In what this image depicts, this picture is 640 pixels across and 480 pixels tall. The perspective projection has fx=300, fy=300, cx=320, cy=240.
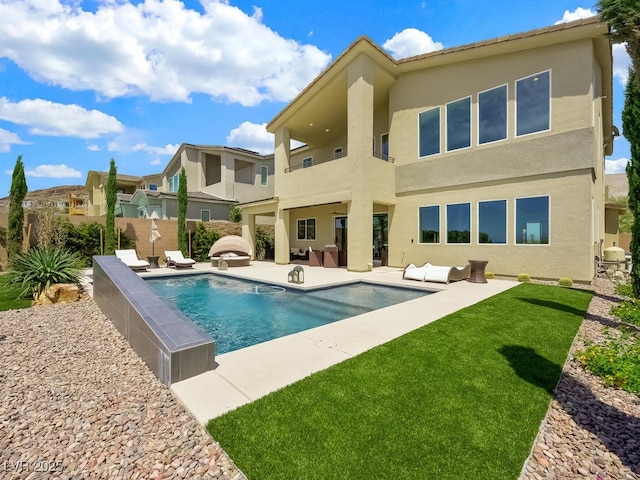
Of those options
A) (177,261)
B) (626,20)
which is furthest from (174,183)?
(626,20)

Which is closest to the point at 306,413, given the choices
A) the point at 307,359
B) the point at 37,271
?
the point at 307,359

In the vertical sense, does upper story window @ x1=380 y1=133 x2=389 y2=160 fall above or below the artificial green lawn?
above

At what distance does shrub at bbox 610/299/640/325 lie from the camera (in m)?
6.63

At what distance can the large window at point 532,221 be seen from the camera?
11.7 meters

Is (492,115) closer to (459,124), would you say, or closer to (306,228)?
(459,124)

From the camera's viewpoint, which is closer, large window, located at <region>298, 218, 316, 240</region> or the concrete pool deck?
the concrete pool deck

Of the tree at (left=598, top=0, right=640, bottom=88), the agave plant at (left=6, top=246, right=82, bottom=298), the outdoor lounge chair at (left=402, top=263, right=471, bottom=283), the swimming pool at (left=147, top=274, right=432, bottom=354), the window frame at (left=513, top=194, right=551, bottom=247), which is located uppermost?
the tree at (left=598, top=0, right=640, bottom=88)

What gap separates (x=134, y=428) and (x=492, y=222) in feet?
45.4

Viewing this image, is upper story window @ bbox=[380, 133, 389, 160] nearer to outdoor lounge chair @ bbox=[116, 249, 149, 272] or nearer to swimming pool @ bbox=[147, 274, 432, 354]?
swimming pool @ bbox=[147, 274, 432, 354]

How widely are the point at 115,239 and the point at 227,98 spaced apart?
35.4ft

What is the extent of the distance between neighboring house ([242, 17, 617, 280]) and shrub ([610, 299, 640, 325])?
3729mm

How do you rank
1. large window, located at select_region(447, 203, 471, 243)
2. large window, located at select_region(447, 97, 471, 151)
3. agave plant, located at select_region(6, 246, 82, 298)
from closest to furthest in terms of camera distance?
agave plant, located at select_region(6, 246, 82, 298) < large window, located at select_region(447, 203, 471, 243) < large window, located at select_region(447, 97, 471, 151)

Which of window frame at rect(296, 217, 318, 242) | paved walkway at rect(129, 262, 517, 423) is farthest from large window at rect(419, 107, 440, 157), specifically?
window frame at rect(296, 217, 318, 242)

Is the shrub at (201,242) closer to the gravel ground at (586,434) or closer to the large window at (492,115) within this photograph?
the large window at (492,115)
